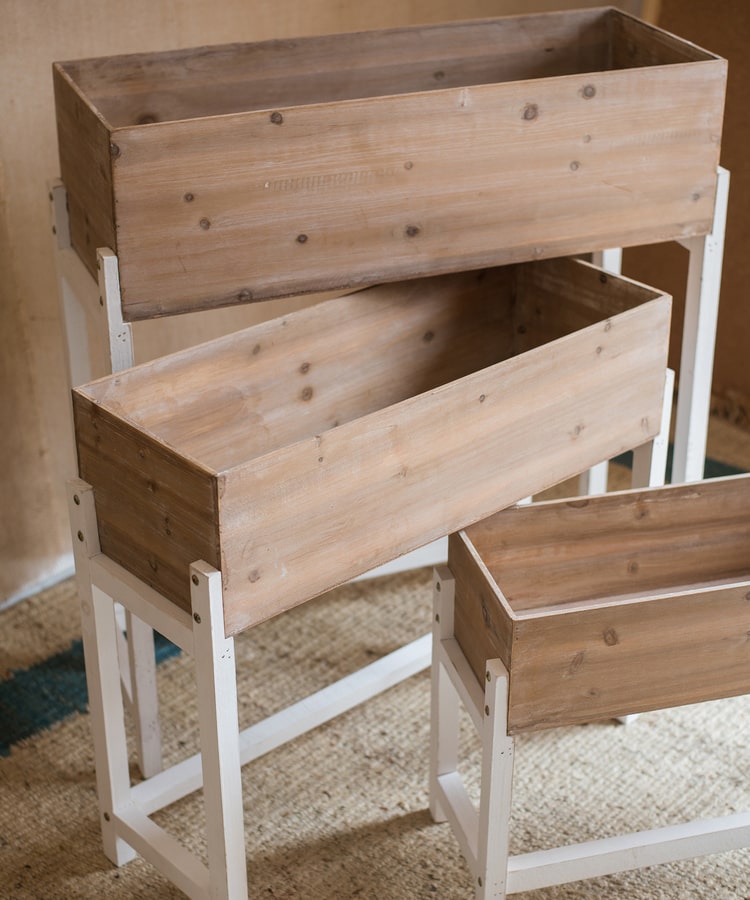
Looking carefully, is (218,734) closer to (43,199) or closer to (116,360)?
(116,360)

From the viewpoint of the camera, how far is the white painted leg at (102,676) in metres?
1.39

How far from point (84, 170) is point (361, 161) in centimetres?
34

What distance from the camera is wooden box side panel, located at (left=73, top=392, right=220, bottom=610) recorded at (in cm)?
121

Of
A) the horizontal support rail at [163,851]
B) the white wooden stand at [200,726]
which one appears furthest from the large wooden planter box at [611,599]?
the horizontal support rail at [163,851]

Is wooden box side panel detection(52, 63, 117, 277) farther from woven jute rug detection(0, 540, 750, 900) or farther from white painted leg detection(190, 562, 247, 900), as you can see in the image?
woven jute rug detection(0, 540, 750, 900)

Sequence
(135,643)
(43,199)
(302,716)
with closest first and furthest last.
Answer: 1. (135,643)
2. (302,716)
3. (43,199)

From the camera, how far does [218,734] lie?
4.19 ft

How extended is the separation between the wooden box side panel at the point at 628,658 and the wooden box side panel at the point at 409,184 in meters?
0.51

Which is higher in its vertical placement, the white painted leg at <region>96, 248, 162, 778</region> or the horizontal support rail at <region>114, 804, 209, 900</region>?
the white painted leg at <region>96, 248, 162, 778</region>

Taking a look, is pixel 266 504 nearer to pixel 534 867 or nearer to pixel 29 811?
pixel 534 867

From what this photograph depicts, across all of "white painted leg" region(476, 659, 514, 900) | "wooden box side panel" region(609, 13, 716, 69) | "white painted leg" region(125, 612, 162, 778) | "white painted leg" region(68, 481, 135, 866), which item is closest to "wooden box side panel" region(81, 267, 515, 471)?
"white painted leg" region(68, 481, 135, 866)

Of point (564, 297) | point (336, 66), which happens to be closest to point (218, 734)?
point (564, 297)

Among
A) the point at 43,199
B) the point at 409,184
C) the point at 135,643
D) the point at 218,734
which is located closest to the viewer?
the point at 218,734

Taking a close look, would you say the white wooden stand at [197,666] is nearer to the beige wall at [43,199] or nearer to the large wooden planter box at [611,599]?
the large wooden planter box at [611,599]
